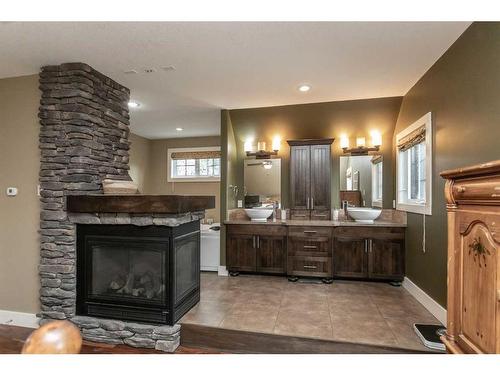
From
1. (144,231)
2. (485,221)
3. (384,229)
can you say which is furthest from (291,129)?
(485,221)

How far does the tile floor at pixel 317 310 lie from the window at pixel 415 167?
110cm

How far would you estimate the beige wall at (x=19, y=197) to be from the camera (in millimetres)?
2906

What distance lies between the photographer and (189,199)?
2701mm

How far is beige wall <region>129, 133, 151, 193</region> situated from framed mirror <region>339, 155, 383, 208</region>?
4.10m

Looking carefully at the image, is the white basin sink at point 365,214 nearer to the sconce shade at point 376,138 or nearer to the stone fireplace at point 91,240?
the sconce shade at point 376,138

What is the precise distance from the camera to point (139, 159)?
19.3 feet

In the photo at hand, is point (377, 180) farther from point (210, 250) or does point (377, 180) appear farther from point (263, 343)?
point (263, 343)

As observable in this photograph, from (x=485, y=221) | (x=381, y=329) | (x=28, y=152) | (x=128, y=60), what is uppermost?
(x=128, y=60)

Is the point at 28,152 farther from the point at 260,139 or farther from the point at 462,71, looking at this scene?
the point at 462,71

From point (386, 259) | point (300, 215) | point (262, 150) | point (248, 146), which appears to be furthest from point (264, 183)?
point (386, 259)

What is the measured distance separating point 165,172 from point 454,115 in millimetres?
5256

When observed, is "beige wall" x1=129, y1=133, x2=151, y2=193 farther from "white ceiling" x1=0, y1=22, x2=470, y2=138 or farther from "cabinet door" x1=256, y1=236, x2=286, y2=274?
"cabinet door" x1=256, y1=236, x2=286, y2=274

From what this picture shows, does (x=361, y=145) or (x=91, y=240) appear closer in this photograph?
(x=91, y=240)
